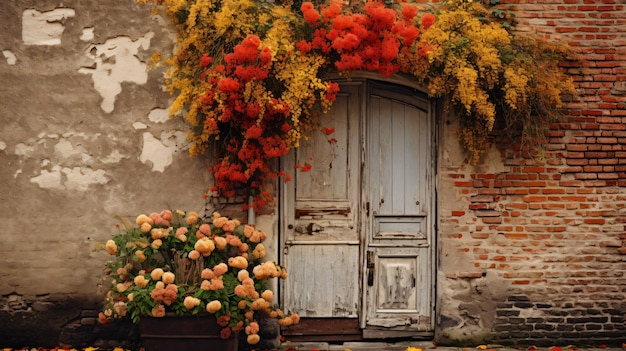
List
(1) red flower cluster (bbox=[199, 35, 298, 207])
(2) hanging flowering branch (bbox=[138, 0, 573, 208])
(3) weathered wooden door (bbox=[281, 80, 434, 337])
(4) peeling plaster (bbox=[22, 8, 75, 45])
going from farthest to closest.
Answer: (3) weathered wooden door (bbox=[281, 80, 434, 337]), (4) peeling plaster (bbox=[22, 8, 75, 45]), (2) hanging flowering branch (bbox=[138, 0, 573, 208]), (1) red flower cluster (bbox=[199, 35, 298, 207])

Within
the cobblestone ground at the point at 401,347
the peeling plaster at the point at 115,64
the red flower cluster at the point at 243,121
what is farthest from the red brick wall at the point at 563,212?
the peeling plaster at the point at 115,64

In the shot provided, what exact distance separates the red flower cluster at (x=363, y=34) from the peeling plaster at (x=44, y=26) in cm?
229

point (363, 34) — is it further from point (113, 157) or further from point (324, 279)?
point (113, 157)

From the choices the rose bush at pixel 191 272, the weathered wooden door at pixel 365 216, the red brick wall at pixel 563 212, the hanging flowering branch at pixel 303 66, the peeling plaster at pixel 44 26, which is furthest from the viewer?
the weathered wooden door at pixel 365 216

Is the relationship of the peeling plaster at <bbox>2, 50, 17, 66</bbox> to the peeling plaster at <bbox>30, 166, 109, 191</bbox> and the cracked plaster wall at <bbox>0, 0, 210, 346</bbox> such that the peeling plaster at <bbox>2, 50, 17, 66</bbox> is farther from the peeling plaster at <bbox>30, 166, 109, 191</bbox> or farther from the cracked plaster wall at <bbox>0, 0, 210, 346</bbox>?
the peeling plaster at <bbox>30, 166, 109, 191</bbox>

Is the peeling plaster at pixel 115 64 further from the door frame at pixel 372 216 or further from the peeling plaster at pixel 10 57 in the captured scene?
the door frame at pixel 372 216

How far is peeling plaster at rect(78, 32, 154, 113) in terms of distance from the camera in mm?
6488

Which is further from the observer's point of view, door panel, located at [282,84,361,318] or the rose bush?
door panel, located at [282,84,361,318]

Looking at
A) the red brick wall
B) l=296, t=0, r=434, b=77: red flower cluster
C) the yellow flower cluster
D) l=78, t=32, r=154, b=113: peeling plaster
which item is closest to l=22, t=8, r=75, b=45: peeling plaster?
l=78, t=32, r=154, b=113: peeling plaster

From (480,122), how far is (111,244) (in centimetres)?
356

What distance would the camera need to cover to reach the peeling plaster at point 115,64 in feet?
21.3

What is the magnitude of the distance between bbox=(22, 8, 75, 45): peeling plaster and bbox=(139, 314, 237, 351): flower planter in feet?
9.32

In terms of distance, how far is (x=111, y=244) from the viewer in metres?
5.88

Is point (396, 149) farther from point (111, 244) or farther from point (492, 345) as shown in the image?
point (111, 244)
